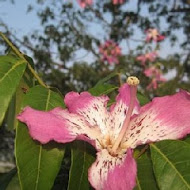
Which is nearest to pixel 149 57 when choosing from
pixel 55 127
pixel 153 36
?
pixel 153 36

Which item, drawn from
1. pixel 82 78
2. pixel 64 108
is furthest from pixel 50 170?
pixel 82 78

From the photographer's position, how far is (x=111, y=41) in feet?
20.2

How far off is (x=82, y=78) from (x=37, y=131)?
17.9ft

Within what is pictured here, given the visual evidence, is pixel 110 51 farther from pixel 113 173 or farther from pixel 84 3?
pixel 113 173

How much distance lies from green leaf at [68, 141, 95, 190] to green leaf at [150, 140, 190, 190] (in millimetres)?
110

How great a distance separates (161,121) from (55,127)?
19 centimetres

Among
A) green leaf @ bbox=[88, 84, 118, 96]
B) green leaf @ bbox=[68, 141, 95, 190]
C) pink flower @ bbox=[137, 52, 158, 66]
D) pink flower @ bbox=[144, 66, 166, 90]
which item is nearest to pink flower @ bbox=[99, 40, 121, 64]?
pink flower @ bbox=[137, 52, 158, 66]

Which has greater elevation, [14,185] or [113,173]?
[113,173]

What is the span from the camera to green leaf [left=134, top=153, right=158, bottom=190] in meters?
0.65

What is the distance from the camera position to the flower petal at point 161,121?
0.71 metres

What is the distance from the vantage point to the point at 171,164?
0.62 m

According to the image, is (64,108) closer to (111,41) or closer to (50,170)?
(50,170)

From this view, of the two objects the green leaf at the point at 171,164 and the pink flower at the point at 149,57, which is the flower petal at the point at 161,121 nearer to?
the green leaf at the point at 171,164

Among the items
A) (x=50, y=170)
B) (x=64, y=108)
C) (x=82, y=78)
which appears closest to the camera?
(x=50, y=170)
